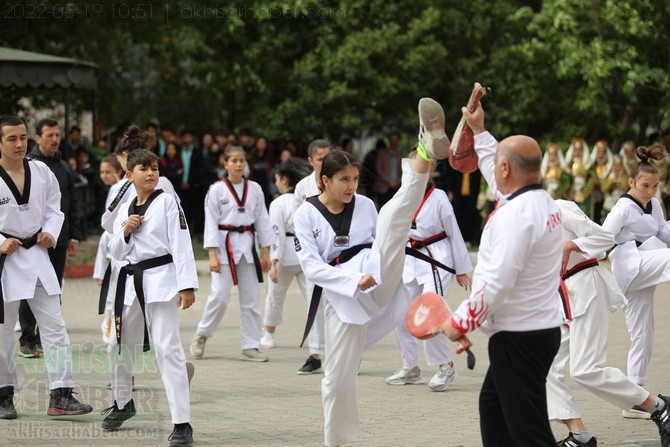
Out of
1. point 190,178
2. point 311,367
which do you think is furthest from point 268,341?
point 190,178

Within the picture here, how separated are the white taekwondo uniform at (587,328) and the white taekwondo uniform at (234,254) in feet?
14.5

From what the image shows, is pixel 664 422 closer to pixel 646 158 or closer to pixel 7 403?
pixel 646 158

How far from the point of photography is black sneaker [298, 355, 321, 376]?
1109cm

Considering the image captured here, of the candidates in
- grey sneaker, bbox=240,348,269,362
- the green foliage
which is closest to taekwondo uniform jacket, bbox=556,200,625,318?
grey sneaker, bbox=240,348,269,362

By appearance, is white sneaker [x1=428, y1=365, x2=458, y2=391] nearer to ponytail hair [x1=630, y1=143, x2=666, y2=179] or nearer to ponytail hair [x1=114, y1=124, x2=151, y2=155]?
ponytail hair [x1=630, y1=143, x2=666, y2=179]

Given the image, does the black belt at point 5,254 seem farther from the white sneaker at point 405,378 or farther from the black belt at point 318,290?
the white sneaker at point 405,378

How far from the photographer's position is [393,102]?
25703 millimetres

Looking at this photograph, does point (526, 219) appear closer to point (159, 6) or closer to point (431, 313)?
point (431, 313)

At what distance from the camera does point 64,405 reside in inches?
352

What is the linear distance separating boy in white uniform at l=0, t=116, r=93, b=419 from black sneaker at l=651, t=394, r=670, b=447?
13.5 feet

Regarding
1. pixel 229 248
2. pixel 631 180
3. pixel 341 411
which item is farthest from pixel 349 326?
pixel 229 248

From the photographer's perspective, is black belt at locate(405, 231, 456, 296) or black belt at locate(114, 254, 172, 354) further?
black belt at locate(405, 231, 456, 296)

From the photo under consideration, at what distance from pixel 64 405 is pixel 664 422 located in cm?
430

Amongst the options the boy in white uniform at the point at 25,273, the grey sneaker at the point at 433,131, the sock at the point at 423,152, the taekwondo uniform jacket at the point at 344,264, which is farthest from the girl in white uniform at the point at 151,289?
the grey sneaker at the point at 433,131
